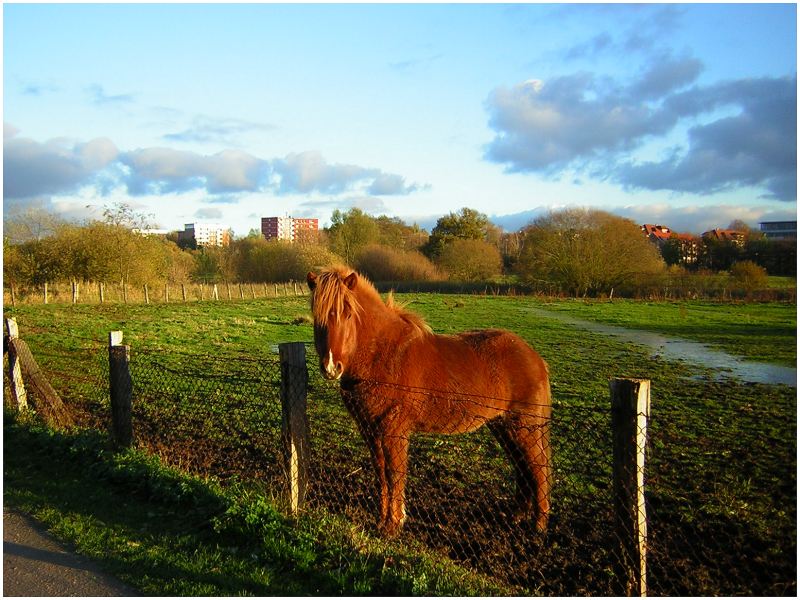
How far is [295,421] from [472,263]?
48.3m

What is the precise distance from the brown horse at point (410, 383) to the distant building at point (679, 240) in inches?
1437

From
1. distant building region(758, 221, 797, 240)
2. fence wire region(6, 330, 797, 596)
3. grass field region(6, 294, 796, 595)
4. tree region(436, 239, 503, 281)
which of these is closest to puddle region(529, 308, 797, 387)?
grass field region(6, 294, 796, 595)

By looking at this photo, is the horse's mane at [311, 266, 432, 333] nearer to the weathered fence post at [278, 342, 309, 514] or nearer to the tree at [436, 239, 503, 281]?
the weathered fence post at [278, 342, 309, 514]

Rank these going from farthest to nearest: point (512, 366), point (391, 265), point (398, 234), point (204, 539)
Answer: point (398, 234), point (391, 265), point (512, 366), point (204, 539)

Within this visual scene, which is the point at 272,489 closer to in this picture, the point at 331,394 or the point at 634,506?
the point at 634,506

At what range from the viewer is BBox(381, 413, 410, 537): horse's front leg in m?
4.60

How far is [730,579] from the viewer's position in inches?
167

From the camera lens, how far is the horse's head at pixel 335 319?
177 inches

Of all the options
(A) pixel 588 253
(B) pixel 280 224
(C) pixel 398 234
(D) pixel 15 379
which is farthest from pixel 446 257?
(B) pixel 280 224

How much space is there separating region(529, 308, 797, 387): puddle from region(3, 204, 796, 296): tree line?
1135 cm

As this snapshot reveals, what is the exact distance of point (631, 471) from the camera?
3.53 m

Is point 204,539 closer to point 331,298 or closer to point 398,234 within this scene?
point 331,298

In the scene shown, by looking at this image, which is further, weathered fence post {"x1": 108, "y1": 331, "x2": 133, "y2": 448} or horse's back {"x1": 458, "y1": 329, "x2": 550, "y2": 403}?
weathered fence post {"x1": 108, "y1": 331, "x2": 133, "y2": 448}

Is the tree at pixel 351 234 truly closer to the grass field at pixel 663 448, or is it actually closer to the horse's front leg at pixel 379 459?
the grass field at pixel 663 448
